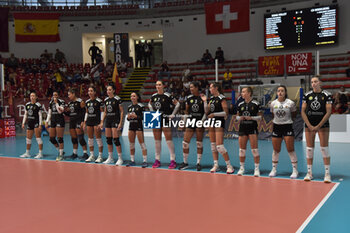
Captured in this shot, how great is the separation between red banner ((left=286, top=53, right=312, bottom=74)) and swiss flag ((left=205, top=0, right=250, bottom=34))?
9.95ft

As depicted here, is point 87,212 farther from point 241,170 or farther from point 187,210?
point 241,170

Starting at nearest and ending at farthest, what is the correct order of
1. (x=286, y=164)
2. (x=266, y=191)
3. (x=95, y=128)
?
1. (x=266, y=191)
2. (x=286, y=164)
3. (x=95, y=128)

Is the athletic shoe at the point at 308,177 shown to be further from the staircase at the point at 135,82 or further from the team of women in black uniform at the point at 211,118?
the staircase at the point at 135,82

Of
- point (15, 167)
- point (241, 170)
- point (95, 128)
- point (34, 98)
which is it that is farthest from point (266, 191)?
point (34, 98)

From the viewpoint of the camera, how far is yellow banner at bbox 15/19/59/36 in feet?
77.3

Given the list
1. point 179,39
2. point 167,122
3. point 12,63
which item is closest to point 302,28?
point 179,39

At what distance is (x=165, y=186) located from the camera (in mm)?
6430

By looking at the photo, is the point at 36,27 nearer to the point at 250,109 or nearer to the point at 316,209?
the point at 250,109

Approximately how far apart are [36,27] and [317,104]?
22009 millimetres

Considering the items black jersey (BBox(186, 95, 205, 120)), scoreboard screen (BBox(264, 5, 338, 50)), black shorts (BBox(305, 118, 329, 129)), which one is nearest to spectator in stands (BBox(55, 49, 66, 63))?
scoreboard screen (BBox(264, 5, 338, 50))

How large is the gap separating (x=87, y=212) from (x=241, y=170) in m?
3.50

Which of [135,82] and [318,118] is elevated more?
[135,82]

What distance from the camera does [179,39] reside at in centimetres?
2580

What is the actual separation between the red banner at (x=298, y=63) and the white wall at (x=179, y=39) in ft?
16.7
